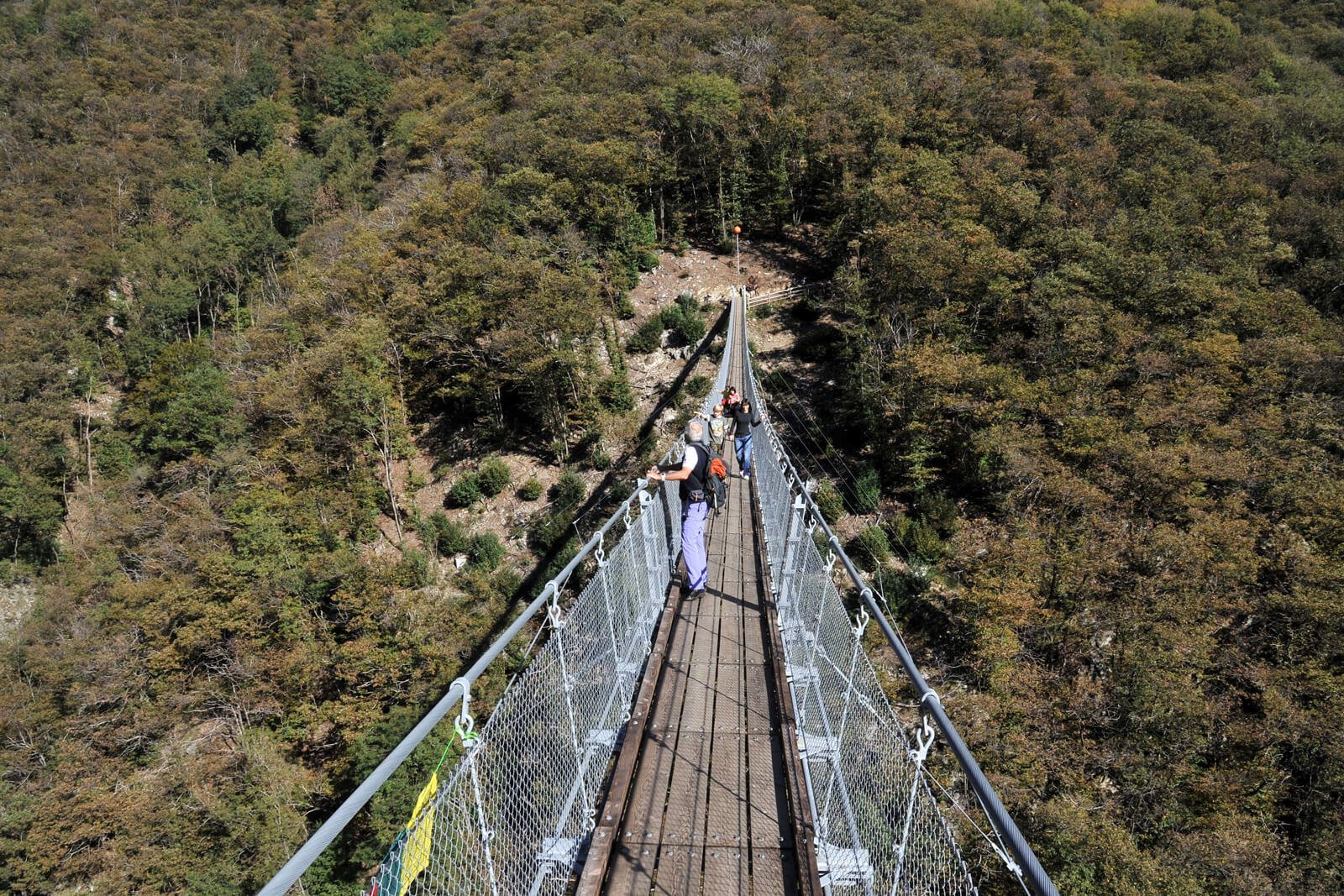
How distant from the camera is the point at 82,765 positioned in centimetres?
1591

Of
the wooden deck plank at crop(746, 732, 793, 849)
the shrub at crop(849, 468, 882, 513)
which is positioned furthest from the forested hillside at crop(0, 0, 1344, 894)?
the wooden deck plank at crop(746, 732, 793, 849)

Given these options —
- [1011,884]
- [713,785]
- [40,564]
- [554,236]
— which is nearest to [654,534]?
[713,785]

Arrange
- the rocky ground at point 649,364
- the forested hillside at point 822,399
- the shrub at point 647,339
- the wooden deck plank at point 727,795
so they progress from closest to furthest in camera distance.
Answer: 1. the wooden deck plank at point 727,795
2. the forested hillside at point 822,399
3. the rocky ground at point 649,364
4. the shrub at point 647,339

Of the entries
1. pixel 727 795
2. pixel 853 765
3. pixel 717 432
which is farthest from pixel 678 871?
pixel 717 432

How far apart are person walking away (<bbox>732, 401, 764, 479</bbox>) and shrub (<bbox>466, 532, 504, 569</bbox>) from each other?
13797 millimetres

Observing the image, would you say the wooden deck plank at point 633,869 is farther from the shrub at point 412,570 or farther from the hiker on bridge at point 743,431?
the shrub at point 412,570

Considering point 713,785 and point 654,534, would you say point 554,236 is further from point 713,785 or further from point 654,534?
point 713,785

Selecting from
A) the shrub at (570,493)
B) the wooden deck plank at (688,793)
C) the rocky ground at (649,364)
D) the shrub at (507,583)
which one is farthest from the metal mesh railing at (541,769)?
the rocky ground at (649,364)

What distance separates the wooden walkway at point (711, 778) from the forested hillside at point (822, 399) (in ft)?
35.3

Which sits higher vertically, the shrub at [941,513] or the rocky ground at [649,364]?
the rocky ground at [649,364]

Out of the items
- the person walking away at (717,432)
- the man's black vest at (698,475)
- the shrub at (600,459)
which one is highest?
the man's black vest at (698,475)

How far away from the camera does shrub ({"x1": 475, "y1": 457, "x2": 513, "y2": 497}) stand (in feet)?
75.8

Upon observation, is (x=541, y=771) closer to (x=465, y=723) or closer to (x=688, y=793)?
(x=688, y=793)

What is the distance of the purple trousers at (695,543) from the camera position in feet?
17.0
